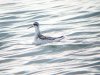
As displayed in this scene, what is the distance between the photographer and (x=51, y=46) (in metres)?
21.0

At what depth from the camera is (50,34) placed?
76.5 ft

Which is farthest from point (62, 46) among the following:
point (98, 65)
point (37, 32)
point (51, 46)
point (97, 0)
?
point (97, 0)

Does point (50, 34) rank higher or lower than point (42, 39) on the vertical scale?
higher

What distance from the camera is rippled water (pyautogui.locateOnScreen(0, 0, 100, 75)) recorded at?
58.4 ft

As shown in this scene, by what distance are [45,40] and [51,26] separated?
3.52 m

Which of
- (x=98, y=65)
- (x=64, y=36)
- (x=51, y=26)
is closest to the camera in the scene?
(x=98, y=65)

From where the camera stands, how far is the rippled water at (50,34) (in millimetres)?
17812

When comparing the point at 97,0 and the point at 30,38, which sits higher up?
the point at 97,0

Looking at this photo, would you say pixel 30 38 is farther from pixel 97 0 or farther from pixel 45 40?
pixel 97 0

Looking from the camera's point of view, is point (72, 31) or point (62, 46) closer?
point (62, 46)

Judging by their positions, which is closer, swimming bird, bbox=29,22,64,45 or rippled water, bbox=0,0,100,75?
rippled water, bbox=0,0,100,75

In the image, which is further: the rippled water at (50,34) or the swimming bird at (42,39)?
the swimming bird at (42,39)

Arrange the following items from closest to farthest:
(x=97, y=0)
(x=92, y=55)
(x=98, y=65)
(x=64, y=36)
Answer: (x=98, y=65) < (x=92, y=55) < (x=64, y=36) < (x=97, y=0)

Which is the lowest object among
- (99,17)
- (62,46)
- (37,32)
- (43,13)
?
(62,46)
